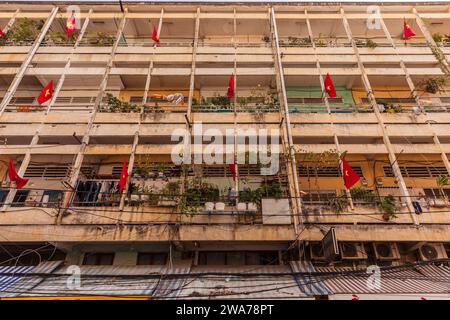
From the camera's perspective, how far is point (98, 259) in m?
11.8

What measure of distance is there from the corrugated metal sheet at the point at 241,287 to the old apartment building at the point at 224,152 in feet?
0.21

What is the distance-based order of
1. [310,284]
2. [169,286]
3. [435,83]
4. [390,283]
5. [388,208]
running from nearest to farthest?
[310,284] → [390,283] → [169,286] → [388,208] → [435,83]

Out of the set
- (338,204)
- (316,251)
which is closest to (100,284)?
(316,251)

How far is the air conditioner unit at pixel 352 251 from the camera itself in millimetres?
10875

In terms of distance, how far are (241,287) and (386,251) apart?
643 centimetres

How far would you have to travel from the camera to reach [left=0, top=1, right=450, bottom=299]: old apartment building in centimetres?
1050

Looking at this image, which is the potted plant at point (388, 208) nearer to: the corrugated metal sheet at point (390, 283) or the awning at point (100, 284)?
the corrugated metal sheet at point (390, 283)

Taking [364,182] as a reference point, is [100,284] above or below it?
below

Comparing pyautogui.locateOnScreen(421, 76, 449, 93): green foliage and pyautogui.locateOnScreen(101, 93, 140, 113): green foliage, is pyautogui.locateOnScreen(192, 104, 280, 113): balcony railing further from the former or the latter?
pyautogui.locateOnScreen(421, 76, 449, 93): green foliage

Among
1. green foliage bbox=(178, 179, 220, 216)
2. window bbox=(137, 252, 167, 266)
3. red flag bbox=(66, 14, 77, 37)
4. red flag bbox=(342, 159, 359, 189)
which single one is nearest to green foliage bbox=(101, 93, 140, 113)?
red flag bbox=(66, 14, 77, 37)

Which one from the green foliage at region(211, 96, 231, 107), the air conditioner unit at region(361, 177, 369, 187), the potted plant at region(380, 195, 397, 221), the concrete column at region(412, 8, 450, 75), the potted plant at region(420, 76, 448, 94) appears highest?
the concrete column at region(412, 8, 450, 75)

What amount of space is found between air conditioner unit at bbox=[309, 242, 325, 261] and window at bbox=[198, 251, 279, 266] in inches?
59.9

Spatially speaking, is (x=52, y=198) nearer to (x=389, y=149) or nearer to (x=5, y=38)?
(x=5, y=38)

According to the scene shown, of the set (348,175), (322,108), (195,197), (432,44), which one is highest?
(432,44)
